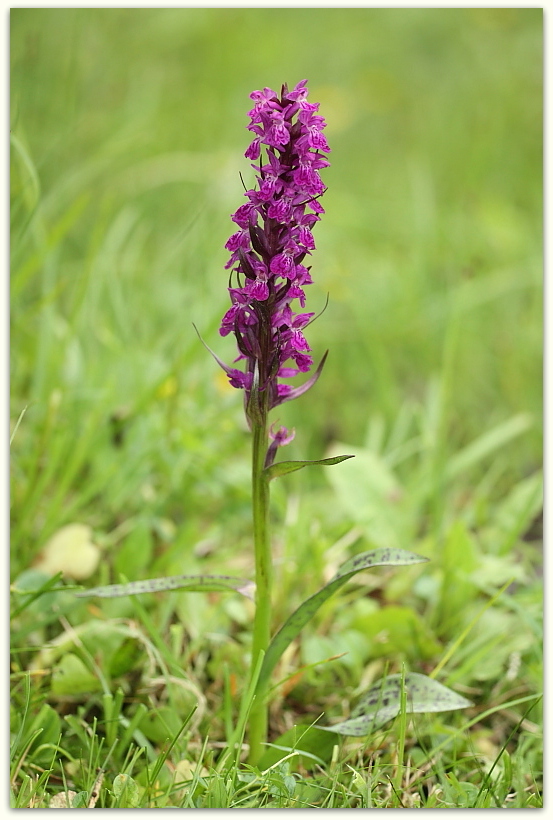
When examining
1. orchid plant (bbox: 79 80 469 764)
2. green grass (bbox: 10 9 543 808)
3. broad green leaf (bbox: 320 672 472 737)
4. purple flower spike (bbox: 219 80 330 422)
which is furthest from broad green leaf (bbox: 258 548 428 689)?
purple flower spike (bbox: 219 80 330 422)

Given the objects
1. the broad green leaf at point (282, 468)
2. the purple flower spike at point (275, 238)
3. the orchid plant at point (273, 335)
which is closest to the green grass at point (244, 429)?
the orchid plant at point (273, 335)

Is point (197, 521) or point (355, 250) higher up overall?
point (355, 250)

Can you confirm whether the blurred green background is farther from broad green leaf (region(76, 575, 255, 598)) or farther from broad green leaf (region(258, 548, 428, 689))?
broad green leaf (region(258, 548, 428, 689))

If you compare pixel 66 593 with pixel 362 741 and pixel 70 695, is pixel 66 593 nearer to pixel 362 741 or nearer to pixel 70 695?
pixel 70 695

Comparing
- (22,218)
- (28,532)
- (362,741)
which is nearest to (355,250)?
(22,218)

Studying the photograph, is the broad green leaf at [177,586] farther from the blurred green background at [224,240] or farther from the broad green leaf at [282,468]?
the blurred green background at [224,240]

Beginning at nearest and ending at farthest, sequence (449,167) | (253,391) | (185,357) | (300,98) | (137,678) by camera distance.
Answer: (300,98)
(253,391)
(137,678)
(185,357)
(449,167)

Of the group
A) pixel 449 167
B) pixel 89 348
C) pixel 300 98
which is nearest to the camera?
pixel 300 98
